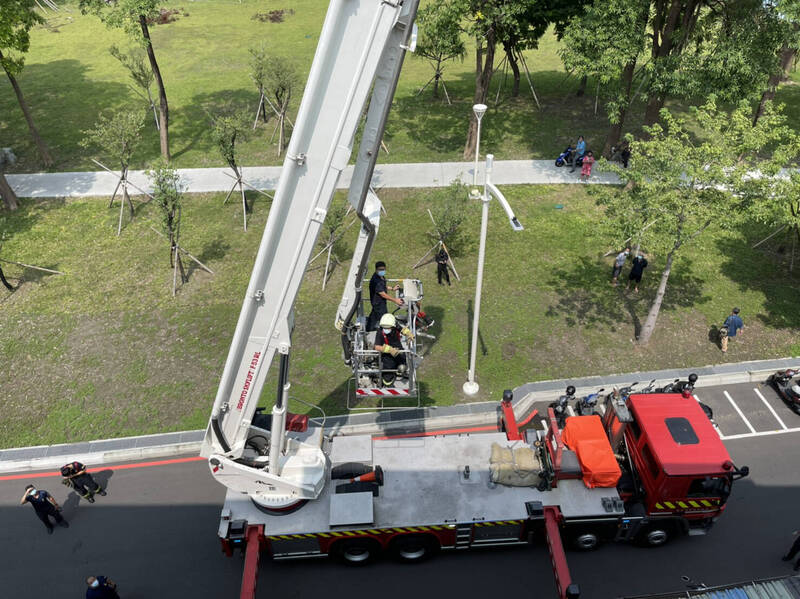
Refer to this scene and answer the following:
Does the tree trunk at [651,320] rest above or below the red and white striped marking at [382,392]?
above

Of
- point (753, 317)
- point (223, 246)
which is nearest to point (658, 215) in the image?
point (753, 317)

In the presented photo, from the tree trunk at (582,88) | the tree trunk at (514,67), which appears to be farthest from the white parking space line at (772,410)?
the tree trunk at (582,88)

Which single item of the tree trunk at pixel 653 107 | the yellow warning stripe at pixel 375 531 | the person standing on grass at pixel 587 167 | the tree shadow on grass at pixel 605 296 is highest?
the tree trunk at pixel 653 107

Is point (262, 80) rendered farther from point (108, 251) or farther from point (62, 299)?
point (62, 299)

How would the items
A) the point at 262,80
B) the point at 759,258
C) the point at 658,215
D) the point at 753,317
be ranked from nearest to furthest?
1. the point at 658,215
2. the point at 753,317
3. the point at 759,258
4. the point at 262,80

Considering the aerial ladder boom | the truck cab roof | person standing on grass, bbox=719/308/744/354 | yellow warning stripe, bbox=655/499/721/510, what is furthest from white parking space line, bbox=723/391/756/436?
the aerial ladder boom

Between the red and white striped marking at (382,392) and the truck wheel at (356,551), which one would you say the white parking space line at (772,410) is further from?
the truck wheel at (356,551)

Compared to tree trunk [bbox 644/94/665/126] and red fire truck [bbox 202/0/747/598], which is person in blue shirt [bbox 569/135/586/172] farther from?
red fire truck [bbox 202/0/747/598]
